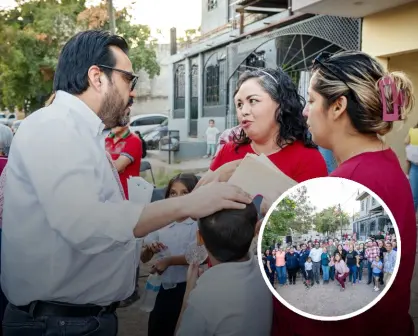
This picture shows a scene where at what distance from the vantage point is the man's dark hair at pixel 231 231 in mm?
952

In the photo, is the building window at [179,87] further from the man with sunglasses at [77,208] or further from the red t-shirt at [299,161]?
the man with sunglasses at [77,208]

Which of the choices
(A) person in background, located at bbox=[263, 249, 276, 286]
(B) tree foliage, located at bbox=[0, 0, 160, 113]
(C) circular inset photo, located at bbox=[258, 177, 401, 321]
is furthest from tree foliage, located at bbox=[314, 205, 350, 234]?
(B) tree foliage, located at bbox=[0, 0, 160, 113]

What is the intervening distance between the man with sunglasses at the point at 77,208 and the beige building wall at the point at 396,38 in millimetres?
4758

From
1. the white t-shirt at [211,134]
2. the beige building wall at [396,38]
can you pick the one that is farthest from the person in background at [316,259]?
the white t-shirt at [211,134]

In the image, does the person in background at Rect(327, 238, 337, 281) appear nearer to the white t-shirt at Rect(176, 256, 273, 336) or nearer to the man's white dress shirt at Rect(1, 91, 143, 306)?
the white t-shirt at Rect(176, 256, 273, 336)

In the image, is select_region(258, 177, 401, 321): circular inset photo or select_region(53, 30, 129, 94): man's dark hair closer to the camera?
select_region(258, 177, 401, 321): circular inset photo

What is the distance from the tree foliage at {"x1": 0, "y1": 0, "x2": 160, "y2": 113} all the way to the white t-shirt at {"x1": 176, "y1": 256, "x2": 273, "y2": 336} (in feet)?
36.0

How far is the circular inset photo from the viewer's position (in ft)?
2.85

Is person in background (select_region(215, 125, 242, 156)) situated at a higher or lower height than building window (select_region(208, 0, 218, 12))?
lower

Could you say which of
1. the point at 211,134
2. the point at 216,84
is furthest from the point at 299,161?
the point at 216,84

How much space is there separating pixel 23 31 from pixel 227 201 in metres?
15.4

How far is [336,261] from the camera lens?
34.7 inches

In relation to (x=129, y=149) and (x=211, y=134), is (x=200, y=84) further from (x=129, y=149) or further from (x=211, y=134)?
(x=129, y=149)

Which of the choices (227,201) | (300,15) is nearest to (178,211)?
(227,201)
